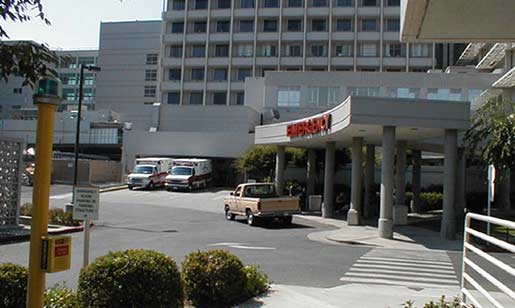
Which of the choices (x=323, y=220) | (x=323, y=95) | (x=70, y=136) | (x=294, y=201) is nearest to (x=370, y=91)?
(x=323, y=95)

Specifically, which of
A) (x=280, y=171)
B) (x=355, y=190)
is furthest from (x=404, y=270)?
(x=280, y=171)

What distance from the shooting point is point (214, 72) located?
89438mm

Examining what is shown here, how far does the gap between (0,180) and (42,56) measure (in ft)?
55.4

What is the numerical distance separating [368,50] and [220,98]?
23409 millimetres

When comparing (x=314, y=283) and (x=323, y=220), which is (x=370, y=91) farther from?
(x=314, y=283)

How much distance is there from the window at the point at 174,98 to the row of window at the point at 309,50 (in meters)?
5.99

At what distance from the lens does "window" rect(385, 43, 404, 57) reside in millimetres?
84812

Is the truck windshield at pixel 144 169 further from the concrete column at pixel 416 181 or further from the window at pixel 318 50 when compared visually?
the window at pixel 318 50

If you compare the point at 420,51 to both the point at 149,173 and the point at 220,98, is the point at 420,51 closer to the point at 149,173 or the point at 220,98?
the point at 220,98

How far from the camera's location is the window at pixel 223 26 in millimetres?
89938

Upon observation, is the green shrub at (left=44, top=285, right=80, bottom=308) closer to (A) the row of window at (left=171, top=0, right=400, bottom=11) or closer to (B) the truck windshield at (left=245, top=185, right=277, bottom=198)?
(B) the truck windshield at (left=245, top=185, right=277, bottom=198)

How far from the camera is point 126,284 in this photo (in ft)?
21.7

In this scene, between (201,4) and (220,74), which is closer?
(220,74)

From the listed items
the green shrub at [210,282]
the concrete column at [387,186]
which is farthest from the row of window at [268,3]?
the green shrub at [210,282]
